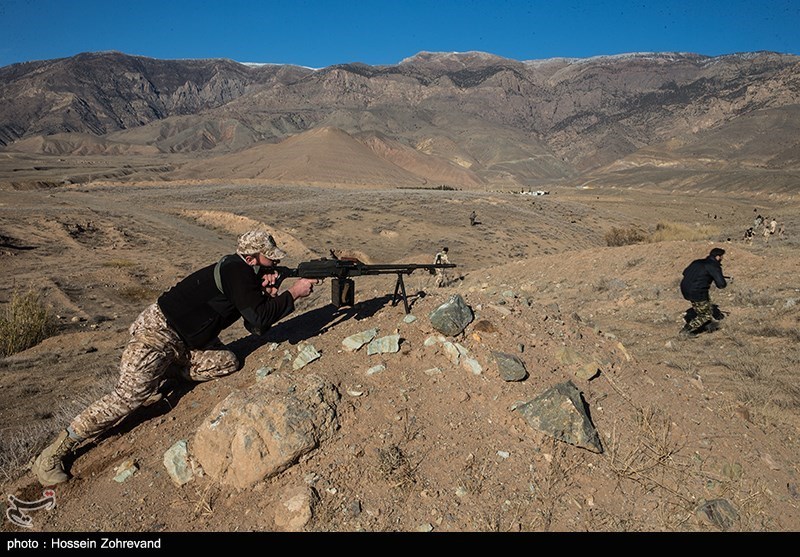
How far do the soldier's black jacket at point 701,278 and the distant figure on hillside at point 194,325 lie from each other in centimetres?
679

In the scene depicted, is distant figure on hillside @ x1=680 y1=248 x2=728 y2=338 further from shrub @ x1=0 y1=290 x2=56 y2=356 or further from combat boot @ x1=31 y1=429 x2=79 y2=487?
shrub @ x1=0 y1=290 x2=56 y2=356

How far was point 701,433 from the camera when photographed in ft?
13.1

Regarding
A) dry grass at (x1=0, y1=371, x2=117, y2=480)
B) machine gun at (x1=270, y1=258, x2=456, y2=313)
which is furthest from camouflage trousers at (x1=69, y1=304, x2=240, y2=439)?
machine gun at (x1=270, y1=258, x2=456, y2=313)

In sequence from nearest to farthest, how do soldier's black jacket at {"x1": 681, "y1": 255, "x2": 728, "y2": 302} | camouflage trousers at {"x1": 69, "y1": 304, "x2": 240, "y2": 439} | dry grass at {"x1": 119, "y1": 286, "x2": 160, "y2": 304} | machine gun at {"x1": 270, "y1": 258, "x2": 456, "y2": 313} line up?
camouflage trousers at {"x1": 69, "y1": 304, "x2": 240, "y2": 439}
machine gun at {"x1": 270, "y1": 258, "x2": 456, "y2": 313}
soldier's black jacket at {"x1": 681, "y1": 255, "x2": 728, "y2": 302}
dry grass at {"x1": 119, "y1": 286, "x2": 160, "y2": 304}

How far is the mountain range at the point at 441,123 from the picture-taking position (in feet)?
240

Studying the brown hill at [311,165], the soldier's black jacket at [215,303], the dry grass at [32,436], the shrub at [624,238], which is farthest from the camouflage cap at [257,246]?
the brown hill at [311,165]

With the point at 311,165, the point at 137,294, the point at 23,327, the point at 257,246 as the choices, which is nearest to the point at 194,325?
the point at 257,246

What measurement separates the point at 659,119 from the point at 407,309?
149561 mm

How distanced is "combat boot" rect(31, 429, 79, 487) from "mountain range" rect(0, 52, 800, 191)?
56226 millimetres

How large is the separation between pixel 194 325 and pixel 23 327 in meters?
6.91

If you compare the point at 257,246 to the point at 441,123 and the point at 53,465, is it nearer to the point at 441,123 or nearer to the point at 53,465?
the point at 53,465

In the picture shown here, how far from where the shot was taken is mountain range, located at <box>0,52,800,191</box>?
240 ft

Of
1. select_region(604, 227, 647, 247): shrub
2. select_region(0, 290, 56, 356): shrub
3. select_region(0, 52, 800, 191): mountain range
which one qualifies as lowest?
select_region(0, 290, 56, 356): shrub

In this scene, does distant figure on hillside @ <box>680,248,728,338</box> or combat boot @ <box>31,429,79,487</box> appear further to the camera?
distant figure on hillside @ <box>680,248,728,338</box>
